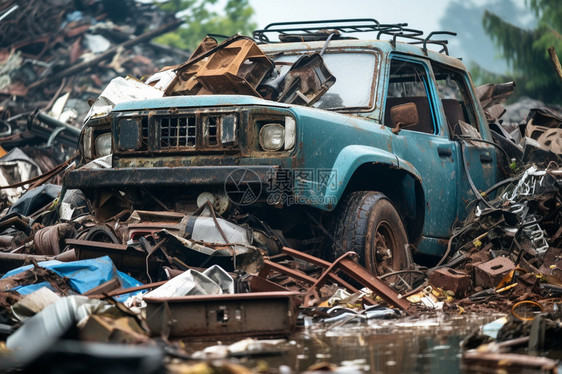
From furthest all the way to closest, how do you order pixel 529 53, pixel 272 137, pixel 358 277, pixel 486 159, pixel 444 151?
pixel 529 53
pixel 486 159
pixel 444 151
pixel 272 137
pixel 358 277

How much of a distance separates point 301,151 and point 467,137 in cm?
280

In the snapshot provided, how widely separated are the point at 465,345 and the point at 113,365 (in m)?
2.21

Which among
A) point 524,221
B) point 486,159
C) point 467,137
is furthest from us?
point 486,159

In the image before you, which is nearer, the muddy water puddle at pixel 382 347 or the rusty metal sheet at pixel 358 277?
the muddy water puddle at pixel 382 347

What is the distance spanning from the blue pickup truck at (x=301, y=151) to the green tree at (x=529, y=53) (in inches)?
855

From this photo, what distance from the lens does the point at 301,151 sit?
21.5 ft

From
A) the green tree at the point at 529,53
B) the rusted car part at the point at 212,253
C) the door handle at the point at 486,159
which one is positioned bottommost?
the rusted car part at the point at 212,253

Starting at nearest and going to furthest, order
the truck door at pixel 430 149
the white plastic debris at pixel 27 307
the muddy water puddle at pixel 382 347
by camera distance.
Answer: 1. the muddy water puddle at pixel 382 347
2. the white plastic debris at pixel 27 307
3. the truck door at pixel 430 149

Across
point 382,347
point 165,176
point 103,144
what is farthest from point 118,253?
point 382,347

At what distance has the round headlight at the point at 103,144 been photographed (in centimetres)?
730

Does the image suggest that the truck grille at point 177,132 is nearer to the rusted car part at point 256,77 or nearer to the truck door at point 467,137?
the rusted car part at point 256,77

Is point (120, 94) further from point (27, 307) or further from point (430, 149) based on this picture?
point (27, 307)

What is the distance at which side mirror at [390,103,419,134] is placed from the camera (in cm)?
777

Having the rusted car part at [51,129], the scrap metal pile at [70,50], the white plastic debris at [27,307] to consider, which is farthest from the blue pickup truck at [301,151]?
the scrap metal pile at [70,50]
